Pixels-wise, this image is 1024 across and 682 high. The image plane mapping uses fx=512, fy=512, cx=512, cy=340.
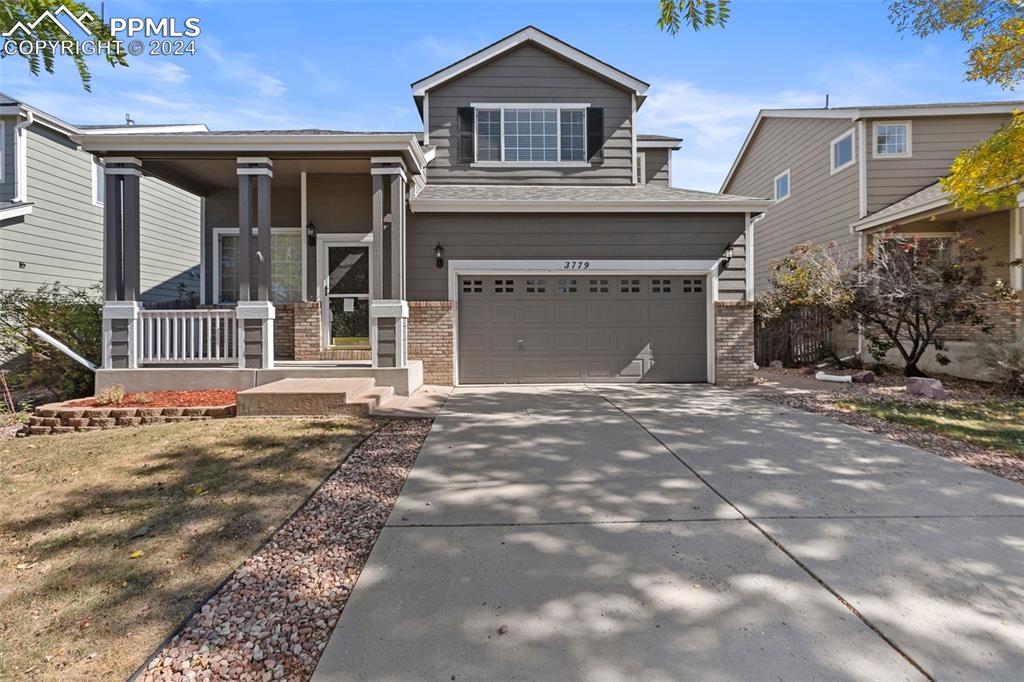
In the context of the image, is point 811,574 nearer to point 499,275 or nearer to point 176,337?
point 499,275

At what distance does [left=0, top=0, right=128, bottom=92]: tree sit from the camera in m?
2.64

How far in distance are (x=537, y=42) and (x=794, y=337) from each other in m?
9.23

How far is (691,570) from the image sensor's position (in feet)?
8.82

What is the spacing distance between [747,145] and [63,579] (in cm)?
2083

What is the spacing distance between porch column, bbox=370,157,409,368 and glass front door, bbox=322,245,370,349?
1673 mm

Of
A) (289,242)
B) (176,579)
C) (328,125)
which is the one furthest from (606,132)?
(176,579)

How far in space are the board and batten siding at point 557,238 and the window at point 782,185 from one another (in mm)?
8139

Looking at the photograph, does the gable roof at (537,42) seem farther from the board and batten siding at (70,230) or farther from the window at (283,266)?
the board and batten siding at (70,230)

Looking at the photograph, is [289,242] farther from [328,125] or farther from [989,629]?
[989,629]

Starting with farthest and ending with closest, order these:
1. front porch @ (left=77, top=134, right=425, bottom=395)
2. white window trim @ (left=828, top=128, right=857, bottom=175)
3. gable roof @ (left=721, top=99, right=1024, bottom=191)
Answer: white window trim @ (left=828, top=128, right=857, bottom=175)
gable roof @ (left=721, top=99, right=1024, bottom=191)
front porch @ (left=77, top=134, right=425, bottom=395)

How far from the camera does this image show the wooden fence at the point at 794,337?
12242mm

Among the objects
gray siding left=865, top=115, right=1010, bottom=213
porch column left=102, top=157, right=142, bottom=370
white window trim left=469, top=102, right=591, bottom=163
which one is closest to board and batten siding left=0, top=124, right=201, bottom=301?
porch column left=102, top=157, right=142, bottom=370

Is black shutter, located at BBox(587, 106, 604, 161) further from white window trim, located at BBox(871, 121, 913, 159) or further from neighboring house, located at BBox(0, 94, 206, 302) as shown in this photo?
neighboring house, located at BBox(0, 94, 206, 302)

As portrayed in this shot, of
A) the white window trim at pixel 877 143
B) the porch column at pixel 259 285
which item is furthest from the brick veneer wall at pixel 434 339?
the white window trim at pixel 877 143
